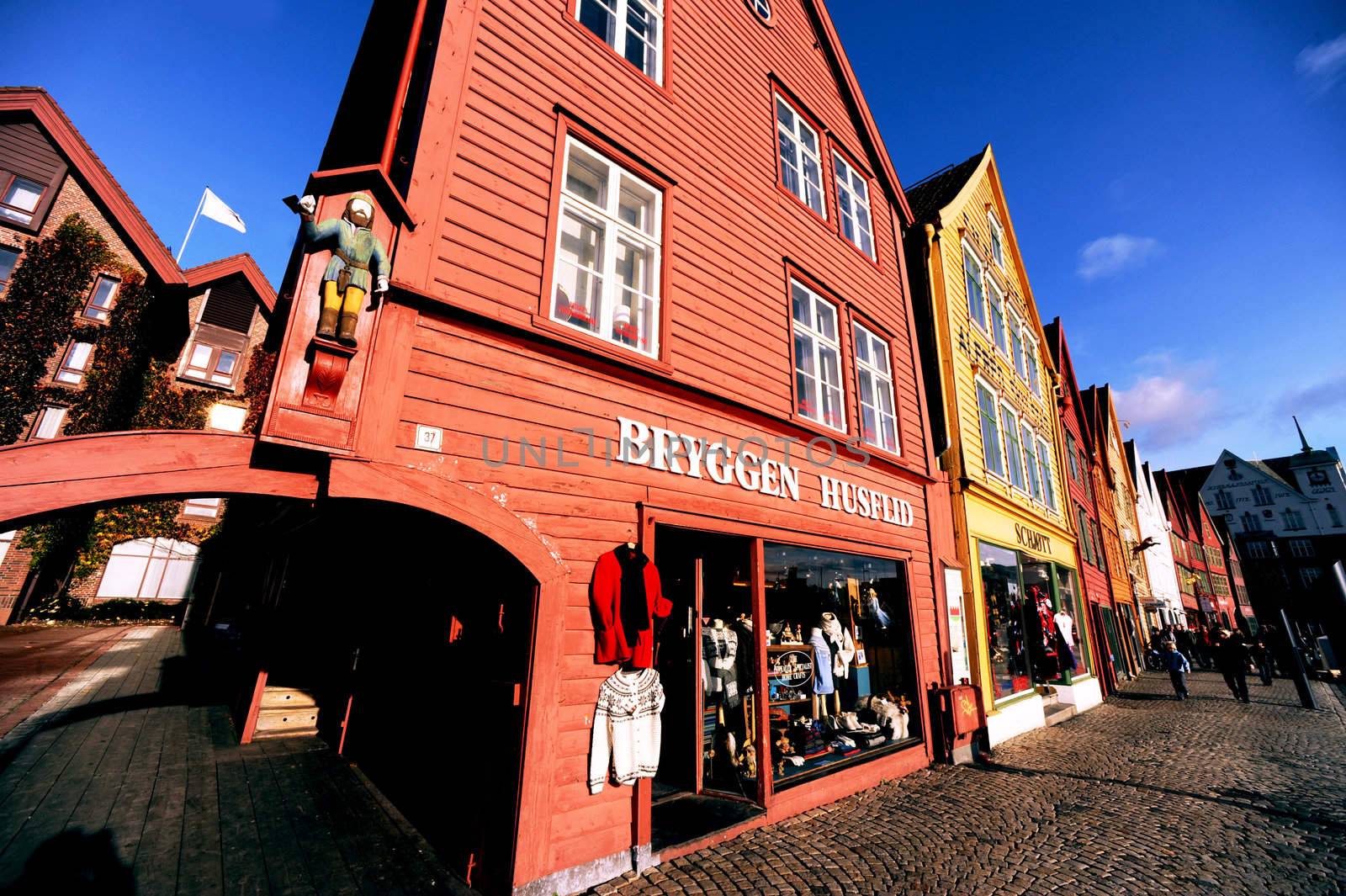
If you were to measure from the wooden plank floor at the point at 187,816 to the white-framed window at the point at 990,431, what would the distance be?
1221 cm

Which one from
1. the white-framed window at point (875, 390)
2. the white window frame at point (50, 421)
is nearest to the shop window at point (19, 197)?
the white window frame at point (50, 421)

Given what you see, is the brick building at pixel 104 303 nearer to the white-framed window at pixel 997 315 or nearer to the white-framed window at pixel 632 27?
the white-framed window at pixel 632 27

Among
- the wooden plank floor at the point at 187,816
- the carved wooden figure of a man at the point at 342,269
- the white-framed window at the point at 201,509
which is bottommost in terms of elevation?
the wooden plank floor at the point at 187,816

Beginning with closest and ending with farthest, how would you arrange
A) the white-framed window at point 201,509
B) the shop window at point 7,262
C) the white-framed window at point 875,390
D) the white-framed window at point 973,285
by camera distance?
the white-framed window at point 875,390 → the white-framed window at point 973,285 → the shop window at point 7,262 → the white-framed window at point 201,509

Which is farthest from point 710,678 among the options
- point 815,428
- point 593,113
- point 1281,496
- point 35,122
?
point 1281,496

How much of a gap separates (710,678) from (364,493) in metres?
4.95

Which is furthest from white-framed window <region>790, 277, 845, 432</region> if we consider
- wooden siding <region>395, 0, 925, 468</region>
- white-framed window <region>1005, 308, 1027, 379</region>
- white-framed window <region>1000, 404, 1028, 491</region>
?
white-framed window <region>1005, 308, 1027, 379</region>

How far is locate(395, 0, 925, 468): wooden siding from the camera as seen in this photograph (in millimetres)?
4785

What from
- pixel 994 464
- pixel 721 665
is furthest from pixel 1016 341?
pixel 721 665

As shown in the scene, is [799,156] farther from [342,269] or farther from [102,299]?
[102,299]

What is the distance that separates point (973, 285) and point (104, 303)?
29227 millimetres

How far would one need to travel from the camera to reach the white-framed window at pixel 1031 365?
664 inches

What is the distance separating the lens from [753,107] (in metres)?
8.59

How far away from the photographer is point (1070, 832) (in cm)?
554
